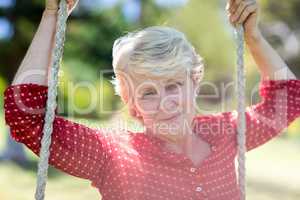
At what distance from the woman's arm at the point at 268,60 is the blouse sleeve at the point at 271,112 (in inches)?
0.6

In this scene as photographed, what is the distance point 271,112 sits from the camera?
4.17 ft

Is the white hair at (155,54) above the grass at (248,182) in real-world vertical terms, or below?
above

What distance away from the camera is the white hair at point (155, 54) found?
1.13 metres

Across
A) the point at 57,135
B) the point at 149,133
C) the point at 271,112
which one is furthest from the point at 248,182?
the point at 57,135

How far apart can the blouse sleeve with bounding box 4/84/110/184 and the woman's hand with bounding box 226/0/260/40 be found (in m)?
0.36

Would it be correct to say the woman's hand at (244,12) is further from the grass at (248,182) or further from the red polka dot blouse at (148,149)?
the grass at (248,182)

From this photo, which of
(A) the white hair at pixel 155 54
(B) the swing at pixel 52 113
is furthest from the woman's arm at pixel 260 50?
(B) the swing at pixel 52 113

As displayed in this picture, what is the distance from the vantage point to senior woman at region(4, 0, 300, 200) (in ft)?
3.54

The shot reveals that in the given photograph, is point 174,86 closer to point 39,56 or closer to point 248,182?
point 39,56

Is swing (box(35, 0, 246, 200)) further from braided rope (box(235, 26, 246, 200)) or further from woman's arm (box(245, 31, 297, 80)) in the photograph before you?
woman's arm (box(245, 31, 297, 80))

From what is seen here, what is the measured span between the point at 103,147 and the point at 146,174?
0.10m

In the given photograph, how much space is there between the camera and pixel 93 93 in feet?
20.8

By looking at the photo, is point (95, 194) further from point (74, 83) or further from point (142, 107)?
point (142, 107)

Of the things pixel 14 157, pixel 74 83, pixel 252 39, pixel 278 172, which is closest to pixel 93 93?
pixel 74 83
